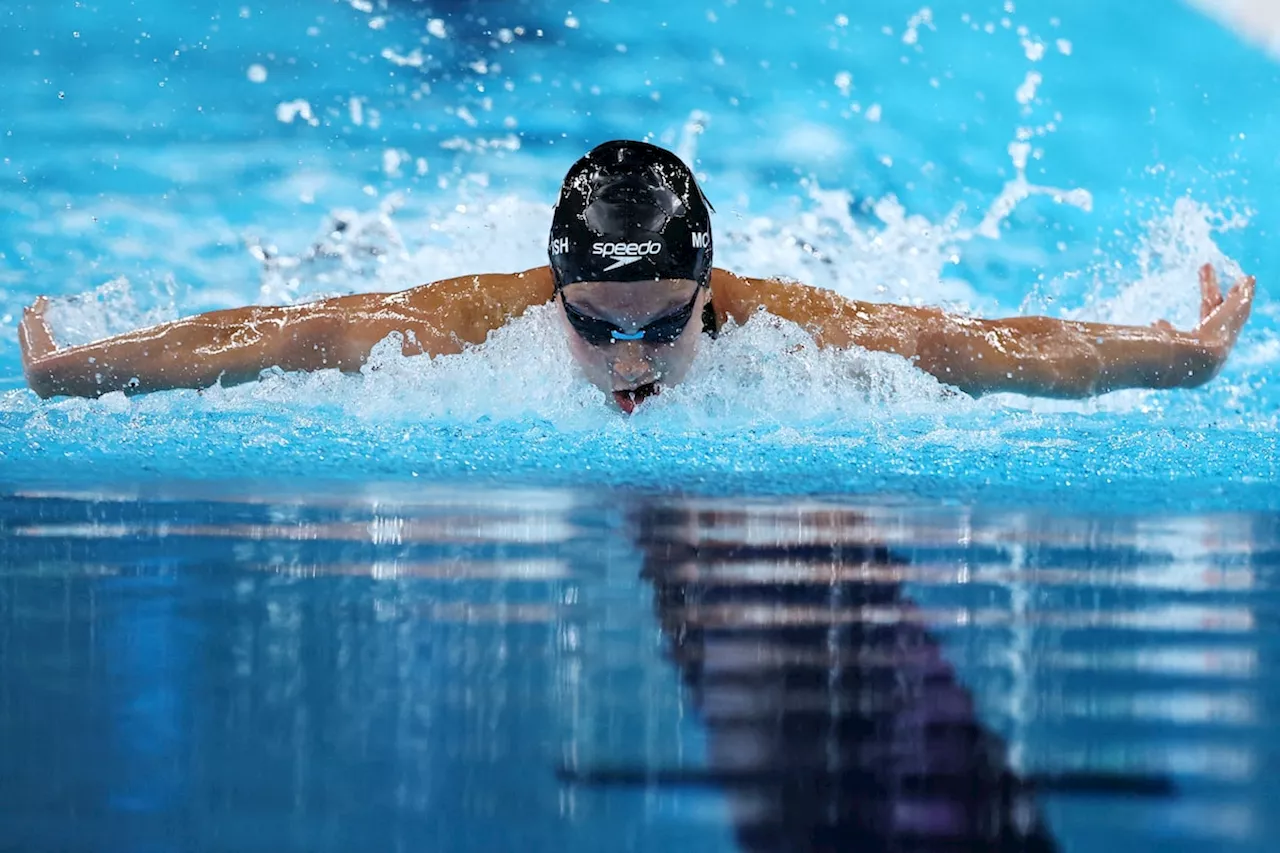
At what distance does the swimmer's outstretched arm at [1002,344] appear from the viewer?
2824 millimetres

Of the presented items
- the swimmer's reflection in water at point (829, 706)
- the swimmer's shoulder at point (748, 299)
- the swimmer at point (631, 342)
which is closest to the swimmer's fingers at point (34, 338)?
the swimmer at point (631, 342)

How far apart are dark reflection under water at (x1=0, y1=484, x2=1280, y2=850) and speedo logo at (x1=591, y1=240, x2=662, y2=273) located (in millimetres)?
832

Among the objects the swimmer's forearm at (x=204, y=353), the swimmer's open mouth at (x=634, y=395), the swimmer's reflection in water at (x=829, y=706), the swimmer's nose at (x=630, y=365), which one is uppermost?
the swimmer's forearm at (x=204, y=353)

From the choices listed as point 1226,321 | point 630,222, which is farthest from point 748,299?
point 1226,321

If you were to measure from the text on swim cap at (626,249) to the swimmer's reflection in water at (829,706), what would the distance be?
37.3 inches

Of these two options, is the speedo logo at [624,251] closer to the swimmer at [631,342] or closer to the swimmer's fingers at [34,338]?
the swimmer at [631,342]

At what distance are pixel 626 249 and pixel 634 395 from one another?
0.45m

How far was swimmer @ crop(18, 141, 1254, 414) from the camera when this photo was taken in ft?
8.82

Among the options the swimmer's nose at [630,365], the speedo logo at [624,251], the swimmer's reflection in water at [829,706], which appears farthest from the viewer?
the swimmer's nose at [630,365]

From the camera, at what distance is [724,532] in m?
1.80

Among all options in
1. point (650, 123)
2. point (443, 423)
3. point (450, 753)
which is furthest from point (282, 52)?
point (450, 753)

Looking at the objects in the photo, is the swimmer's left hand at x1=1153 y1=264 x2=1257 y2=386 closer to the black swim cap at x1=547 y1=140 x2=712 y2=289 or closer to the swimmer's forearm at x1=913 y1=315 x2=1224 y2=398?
the swimmer's forearm at x1=913 y1=315 x2=1224 y2=398

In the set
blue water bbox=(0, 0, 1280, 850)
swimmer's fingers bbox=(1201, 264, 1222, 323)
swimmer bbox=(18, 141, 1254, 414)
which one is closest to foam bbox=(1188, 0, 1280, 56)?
blue water bbox=(0, 0, 1280, 850)

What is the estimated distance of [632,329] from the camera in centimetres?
255
